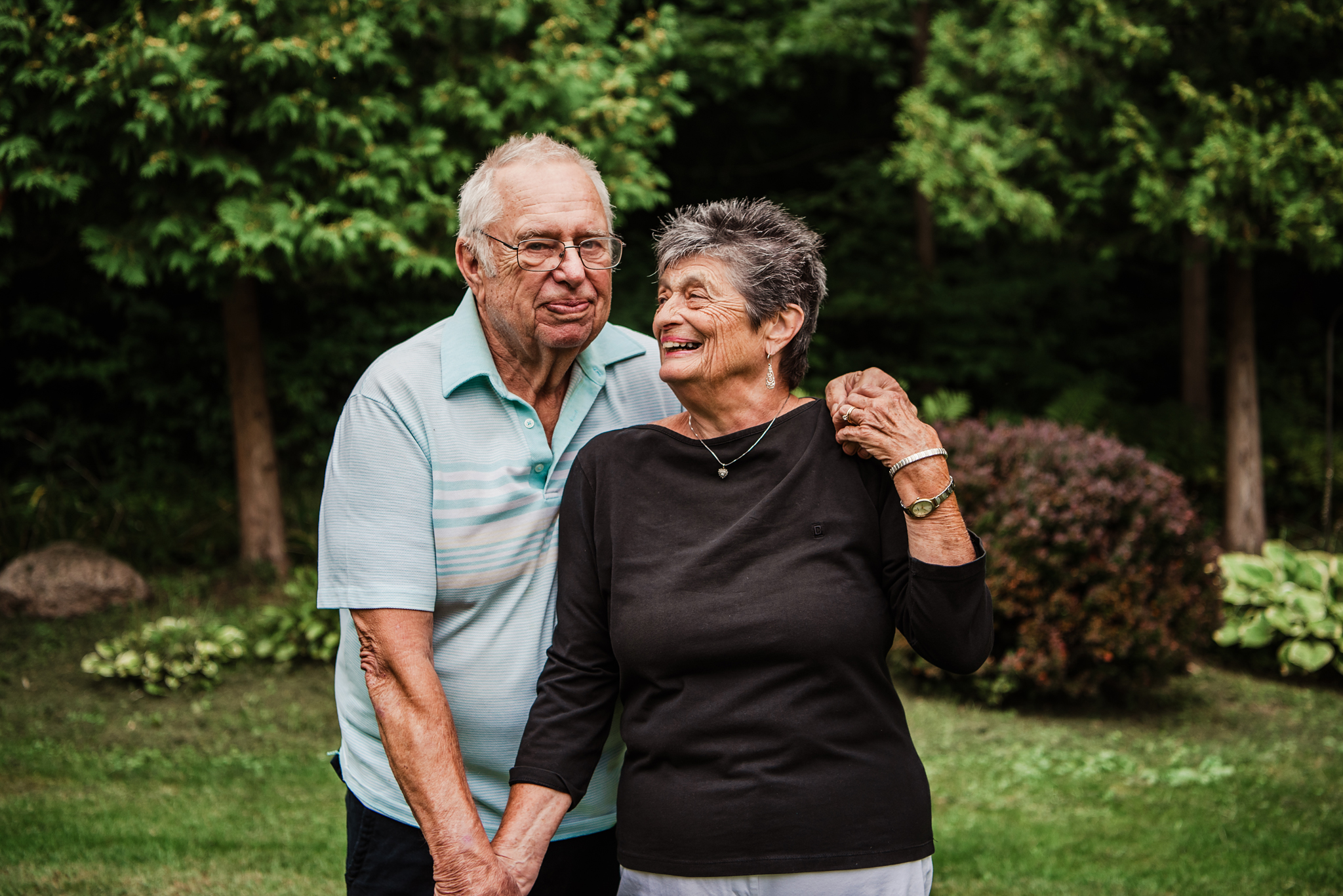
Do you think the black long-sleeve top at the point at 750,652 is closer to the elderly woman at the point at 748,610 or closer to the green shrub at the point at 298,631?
the elderly woman at the point at 748,610

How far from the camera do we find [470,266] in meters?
2.13

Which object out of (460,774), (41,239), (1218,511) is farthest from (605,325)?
(1218,511)

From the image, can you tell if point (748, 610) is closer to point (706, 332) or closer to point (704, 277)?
point (706, 332)

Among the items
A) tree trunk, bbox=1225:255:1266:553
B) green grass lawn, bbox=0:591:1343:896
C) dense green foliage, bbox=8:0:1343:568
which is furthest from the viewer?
tree trunk, bbox=1225:255:1266:553

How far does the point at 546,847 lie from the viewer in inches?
77.5

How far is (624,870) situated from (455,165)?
5368mm

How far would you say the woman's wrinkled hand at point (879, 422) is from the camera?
73.7 inches

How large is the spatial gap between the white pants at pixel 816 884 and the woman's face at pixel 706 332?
2.95ft

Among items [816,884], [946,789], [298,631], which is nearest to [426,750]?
[816,884]

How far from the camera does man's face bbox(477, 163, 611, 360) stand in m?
2.03

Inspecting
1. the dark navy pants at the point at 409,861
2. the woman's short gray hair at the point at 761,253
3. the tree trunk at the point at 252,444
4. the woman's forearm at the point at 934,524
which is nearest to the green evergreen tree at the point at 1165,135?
the tree trunk at the point at 252,444

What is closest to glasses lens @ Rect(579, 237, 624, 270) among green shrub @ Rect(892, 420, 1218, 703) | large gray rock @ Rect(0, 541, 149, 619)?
green shrub @ Rect(892, 420, 1218, 703)

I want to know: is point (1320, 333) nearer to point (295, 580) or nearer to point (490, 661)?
point (295, 580)

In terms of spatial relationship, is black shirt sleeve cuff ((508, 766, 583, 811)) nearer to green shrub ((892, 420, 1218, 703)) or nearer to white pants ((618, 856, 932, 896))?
white pants ((618, 856, 932, 896))
